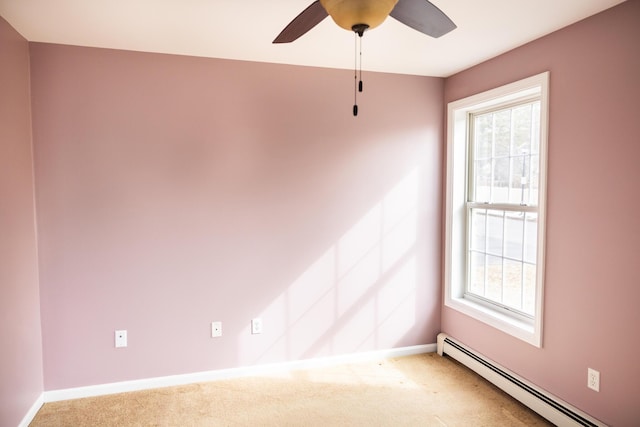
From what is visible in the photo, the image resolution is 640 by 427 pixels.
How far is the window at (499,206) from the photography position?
278cm

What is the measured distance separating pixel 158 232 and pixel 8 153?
0.99 meters

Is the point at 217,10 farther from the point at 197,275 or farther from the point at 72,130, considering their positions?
the point at 197,275

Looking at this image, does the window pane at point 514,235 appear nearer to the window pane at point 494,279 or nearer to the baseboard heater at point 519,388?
the window pane at point 494,279

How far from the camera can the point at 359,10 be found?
4.18 ft

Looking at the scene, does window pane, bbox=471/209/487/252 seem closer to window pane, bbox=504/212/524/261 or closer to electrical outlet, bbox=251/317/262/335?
window pane, bbox=504/212/524/261

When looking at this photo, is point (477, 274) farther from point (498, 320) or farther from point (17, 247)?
point (17, 247)

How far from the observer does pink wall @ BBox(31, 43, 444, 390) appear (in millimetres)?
2791

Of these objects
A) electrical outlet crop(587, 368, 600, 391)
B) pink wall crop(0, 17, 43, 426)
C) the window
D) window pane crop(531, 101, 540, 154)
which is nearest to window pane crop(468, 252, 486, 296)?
the window

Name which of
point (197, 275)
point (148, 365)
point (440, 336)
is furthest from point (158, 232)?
point (440, 336)

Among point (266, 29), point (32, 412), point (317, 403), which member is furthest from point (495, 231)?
point (32, 412)

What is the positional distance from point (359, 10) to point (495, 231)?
8.01 ft

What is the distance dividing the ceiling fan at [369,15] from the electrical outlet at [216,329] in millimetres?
2135

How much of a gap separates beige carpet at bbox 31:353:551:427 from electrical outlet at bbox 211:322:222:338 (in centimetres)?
35

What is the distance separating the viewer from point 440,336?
3625mm
